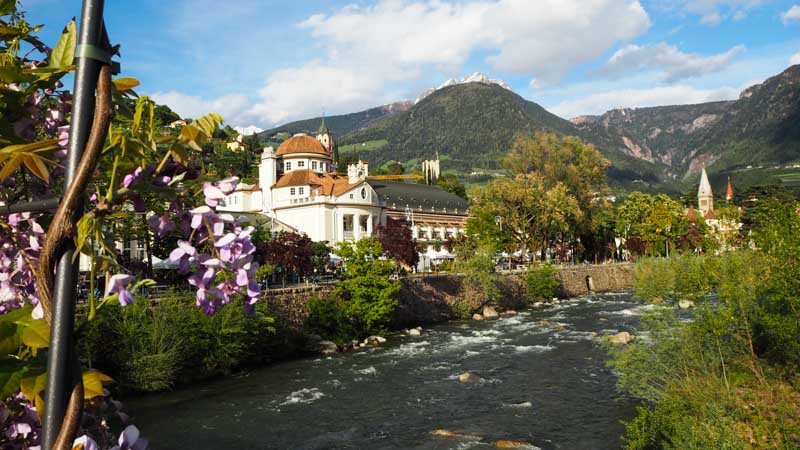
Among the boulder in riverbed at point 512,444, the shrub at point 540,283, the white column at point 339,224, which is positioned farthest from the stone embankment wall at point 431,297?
the white column at point 339,224

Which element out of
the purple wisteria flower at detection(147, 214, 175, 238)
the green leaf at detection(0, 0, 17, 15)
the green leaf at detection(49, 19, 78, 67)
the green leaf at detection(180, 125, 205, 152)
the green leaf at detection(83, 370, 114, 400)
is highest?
the green leaf at detection(0, 0, 17, 15)

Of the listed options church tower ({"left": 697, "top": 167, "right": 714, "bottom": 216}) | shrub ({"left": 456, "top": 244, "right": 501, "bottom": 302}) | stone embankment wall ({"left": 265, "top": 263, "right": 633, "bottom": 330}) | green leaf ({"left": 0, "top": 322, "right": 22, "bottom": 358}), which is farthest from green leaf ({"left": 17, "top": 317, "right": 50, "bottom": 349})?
church tower ({"left": 697, "top": 167, "right": 714, "bottom": 216})

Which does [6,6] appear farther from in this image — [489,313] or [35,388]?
[489,313]

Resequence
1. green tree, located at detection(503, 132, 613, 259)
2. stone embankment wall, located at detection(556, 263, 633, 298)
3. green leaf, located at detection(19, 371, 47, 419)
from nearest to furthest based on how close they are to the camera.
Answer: green leaf, located at detection(19, 371, 47, 419), stone embankment wall, located at detection(556, 263, 633, 298), green tree, located at detection(503, 132, 613, 259)

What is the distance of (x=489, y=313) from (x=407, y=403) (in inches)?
872

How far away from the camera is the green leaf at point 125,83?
4.97 ft

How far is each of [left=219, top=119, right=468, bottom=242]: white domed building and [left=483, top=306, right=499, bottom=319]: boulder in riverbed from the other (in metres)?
16.3

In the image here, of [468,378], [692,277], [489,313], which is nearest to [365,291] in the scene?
[468,378]

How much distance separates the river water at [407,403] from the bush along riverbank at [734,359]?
180 centimetres

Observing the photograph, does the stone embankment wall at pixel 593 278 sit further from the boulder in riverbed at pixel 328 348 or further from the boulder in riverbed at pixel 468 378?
the boulder in riverbed at pixel 468 378

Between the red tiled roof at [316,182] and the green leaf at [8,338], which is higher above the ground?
the red tiled roof at [316,182]

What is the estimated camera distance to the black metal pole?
3.77ft

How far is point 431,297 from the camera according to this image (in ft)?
123

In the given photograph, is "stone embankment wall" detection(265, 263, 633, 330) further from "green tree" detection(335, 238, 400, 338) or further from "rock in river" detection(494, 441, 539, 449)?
"rock in river" detection(494, 441, 539, 449)
